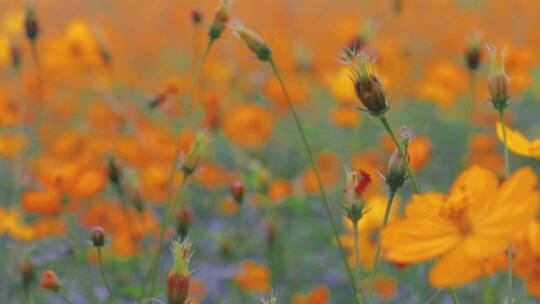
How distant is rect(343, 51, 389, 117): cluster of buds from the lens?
858mm

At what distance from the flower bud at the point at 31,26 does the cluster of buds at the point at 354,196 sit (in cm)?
75

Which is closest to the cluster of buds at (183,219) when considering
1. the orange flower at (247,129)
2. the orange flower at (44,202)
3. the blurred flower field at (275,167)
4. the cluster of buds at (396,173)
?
the blurred flower field at (275,167)

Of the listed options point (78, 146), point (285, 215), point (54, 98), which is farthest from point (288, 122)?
point (78, 146)

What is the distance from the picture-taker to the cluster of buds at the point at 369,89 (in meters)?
0.86

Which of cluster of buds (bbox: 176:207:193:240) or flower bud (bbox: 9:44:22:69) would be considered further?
flower bud (bbox: 9:44:22:69)

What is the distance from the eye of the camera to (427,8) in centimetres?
490

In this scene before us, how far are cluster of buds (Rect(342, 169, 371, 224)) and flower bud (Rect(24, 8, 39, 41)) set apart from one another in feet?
2.48

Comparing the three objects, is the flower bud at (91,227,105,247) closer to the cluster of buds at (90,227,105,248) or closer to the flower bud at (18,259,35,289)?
the cluster of buds at (90,227,105,248)

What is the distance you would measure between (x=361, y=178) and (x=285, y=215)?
167cm

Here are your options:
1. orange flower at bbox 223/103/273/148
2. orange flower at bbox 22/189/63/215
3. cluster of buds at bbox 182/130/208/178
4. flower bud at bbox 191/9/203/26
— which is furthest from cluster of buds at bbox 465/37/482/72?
orange flower at bbox 223/103/273/148

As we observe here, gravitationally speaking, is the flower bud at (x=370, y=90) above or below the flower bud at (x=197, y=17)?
below

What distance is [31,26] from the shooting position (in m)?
1.53

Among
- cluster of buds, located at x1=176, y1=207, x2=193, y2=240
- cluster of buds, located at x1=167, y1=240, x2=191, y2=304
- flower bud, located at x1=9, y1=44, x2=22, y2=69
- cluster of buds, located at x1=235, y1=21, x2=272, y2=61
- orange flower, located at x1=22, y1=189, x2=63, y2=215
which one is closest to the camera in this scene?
cluster of buds, located at x1=167, y1=240, x2=191, y2=304

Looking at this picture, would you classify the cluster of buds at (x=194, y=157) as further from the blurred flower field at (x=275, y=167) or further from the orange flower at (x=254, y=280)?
the orange flower at (x=254, y=280)
